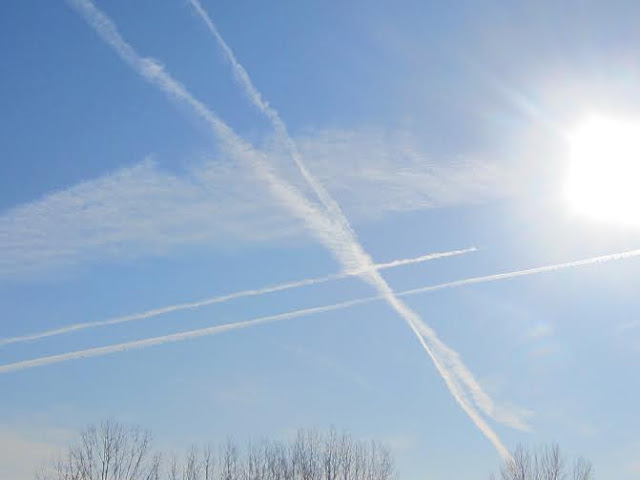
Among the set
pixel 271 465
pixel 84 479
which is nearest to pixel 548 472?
pixel 271 465

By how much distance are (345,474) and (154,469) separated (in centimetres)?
1350

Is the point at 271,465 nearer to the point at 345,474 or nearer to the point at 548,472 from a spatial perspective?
the point at 345,474

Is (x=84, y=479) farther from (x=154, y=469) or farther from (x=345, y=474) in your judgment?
(x=345, y=474)

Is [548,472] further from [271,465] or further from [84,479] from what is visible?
[84,479]

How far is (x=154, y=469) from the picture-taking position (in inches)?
1887

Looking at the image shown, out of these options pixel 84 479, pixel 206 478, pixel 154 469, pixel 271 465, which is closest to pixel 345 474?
pixel 271 465

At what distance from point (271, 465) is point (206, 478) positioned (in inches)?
203

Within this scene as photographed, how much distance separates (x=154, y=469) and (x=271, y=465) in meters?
9.00

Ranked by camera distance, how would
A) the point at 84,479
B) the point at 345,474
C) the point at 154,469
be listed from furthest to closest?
the point at 345,474 → the point at 154,469 → the point at 84,479

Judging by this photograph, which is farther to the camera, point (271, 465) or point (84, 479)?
point (271, 465)

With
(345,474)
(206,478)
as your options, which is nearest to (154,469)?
Result: (206,478)

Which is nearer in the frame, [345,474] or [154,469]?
[154,469]

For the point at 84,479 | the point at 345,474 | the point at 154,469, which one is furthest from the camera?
the point at 345,474

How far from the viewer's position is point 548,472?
5031 cm
